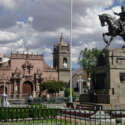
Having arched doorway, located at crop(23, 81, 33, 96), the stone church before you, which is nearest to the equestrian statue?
the stone church

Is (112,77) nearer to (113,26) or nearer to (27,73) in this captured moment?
(113,26)

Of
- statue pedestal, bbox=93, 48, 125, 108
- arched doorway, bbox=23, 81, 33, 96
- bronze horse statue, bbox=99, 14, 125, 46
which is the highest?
bronze horse statue, bbox=99, 14, 125, 46

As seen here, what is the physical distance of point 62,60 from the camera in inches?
2901

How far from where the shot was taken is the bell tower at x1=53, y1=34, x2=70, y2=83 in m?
71.1

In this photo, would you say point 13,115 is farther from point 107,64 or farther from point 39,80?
point 39,80

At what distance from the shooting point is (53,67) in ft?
245

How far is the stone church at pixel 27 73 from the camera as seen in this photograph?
214ft

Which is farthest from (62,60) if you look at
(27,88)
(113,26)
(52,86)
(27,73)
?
(113,26)

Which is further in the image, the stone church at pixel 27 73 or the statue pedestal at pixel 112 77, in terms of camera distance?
the stone church at pixel 27 73

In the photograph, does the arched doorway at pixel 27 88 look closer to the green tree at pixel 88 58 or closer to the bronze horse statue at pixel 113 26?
the green tree at pixel 88 58

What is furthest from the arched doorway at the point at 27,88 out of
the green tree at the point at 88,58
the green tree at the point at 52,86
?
the green tree at the point at 88,58

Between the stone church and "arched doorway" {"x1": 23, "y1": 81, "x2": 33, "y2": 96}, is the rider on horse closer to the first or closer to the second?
the stone church

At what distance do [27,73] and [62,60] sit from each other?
1152cm

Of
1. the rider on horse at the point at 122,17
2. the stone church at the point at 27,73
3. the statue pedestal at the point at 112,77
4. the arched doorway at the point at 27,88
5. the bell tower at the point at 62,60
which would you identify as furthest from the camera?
the bell tower at the point at 62,60
